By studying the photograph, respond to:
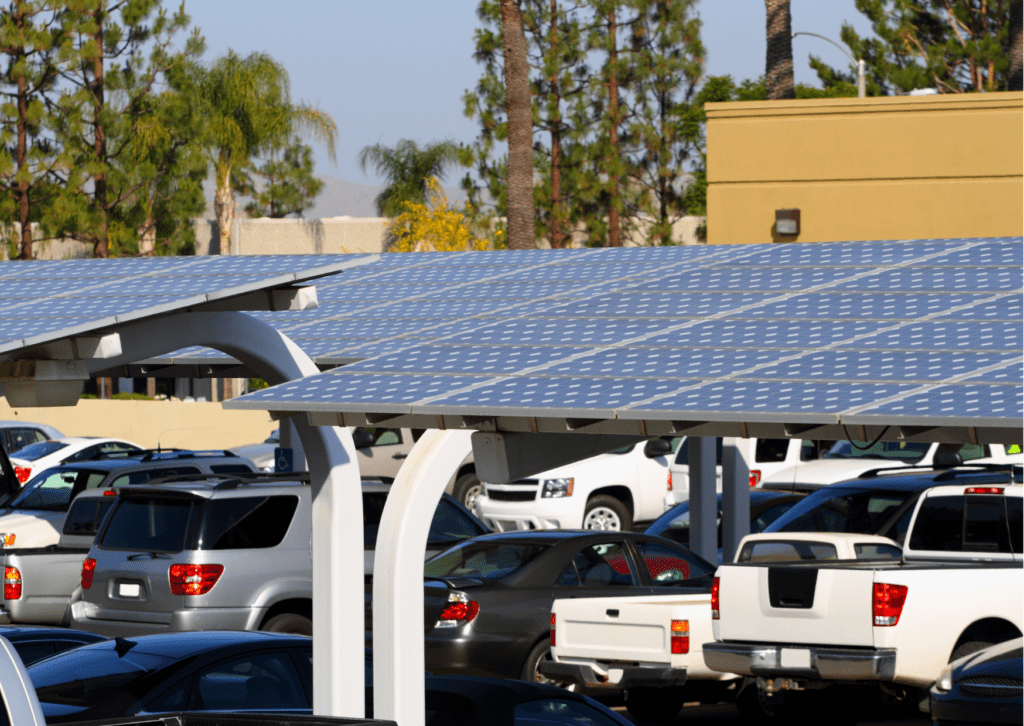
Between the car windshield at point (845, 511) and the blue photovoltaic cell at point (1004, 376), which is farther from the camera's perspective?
the car windshield at point (845, 511)

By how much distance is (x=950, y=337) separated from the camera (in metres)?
6.94

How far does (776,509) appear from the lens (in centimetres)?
1881

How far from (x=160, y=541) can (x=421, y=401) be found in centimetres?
850

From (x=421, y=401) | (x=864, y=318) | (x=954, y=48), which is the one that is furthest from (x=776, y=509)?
(x=954, y=48)

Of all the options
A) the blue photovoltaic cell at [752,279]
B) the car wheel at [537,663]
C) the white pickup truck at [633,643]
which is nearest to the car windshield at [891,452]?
the white pickup truck at [633,643]

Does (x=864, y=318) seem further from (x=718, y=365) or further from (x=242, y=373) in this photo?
(x=242, y=373)

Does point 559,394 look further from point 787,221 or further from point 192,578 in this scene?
point 787,221

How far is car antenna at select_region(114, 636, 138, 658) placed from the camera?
26.3 feet

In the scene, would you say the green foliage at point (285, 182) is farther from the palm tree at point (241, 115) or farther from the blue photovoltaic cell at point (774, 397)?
the blue photovoltaic cell at point (774, 397)

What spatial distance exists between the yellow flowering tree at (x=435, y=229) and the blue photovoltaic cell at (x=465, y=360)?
39526 millimetres

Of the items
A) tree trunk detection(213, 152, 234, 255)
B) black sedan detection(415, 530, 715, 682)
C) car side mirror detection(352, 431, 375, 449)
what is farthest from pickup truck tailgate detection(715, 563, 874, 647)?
tree trunk detection(213, 152, 234, 255)

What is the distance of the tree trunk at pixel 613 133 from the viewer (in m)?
48.8

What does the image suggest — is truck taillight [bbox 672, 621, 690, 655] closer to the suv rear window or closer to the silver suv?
the silver suv

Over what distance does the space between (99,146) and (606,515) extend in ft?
82.5
